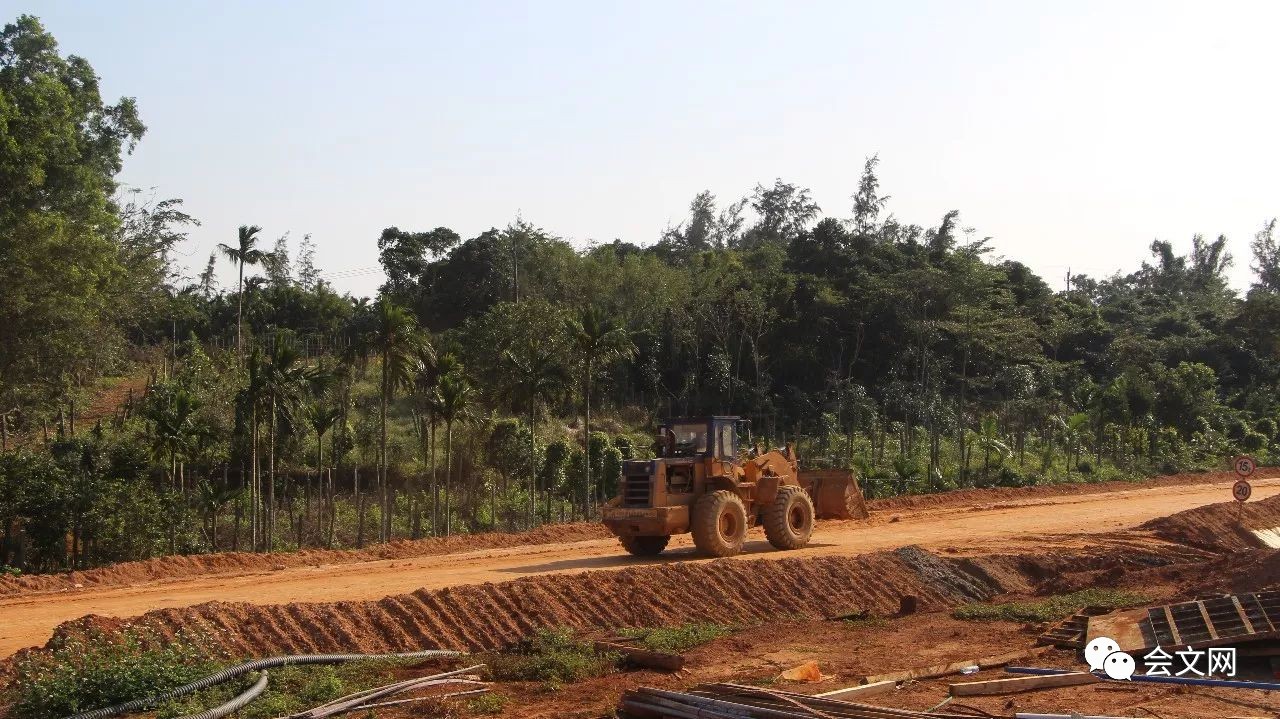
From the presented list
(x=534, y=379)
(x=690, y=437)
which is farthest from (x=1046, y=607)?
(x=534, y=379)

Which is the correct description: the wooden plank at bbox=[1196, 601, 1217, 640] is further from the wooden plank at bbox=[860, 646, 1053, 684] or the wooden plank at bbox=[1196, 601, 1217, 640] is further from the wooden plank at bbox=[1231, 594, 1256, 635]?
the wooden plank at bbox=[860, 646, 1053, 684]

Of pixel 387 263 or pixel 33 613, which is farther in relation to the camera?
pixel 387 263

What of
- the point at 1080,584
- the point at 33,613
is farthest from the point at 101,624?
the point at 1080,584

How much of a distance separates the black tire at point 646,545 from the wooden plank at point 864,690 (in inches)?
405

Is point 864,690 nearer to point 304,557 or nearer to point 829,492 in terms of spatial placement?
point 829,492

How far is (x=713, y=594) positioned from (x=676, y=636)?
2.49 metres

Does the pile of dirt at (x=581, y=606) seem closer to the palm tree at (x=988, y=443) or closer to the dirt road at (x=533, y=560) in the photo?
the dirt road at (x=533, y=560)

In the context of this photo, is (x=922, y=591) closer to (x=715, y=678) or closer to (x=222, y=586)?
(x=715, y=678)

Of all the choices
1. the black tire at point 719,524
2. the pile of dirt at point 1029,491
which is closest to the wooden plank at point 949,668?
the black tire at point 719,524

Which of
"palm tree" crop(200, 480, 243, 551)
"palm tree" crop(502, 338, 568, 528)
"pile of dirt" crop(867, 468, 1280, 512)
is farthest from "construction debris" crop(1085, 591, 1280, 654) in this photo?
"palm tree" crop(200, 480, 243, 551)

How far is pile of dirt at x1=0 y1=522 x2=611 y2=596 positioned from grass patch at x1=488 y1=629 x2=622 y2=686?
986 centimetres

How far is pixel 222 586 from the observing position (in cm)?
1842

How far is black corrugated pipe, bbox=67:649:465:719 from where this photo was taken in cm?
998

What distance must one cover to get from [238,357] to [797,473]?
23.9m
